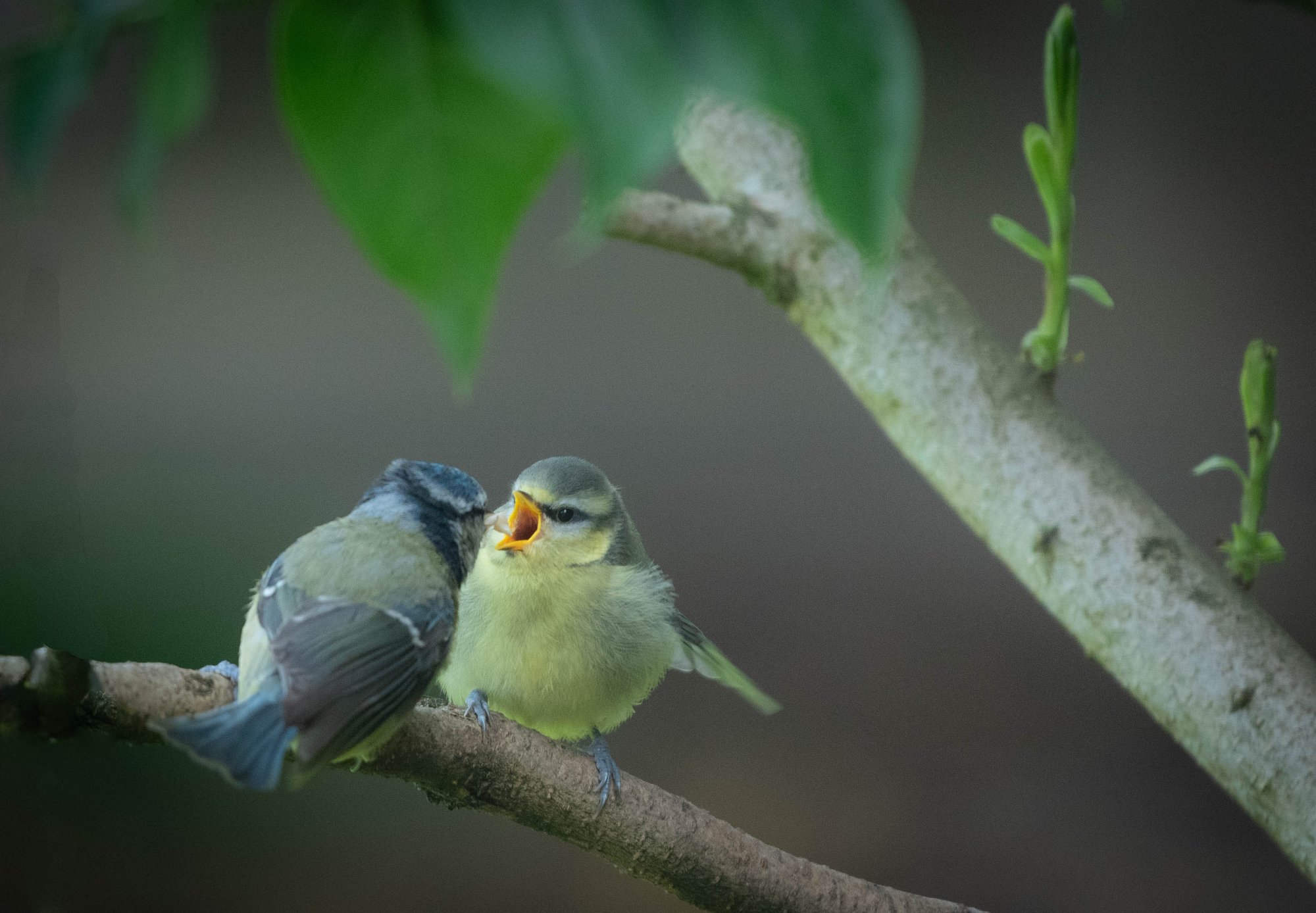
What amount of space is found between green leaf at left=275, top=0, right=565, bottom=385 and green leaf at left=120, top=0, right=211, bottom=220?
28 millimetres

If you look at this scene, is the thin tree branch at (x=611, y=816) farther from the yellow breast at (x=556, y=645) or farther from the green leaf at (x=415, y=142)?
the green leaf at (x=415, y=142)

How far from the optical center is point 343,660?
433 millimetres

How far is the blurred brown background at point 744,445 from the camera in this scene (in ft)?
2.68

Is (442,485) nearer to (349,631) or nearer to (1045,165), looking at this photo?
(349,631)

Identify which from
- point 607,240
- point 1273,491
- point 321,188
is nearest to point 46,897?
point 607,240

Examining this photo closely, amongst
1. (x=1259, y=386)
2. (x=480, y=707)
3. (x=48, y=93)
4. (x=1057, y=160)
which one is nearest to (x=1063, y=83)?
(x=1057, y=160)

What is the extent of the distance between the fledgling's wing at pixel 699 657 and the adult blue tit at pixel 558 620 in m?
0.03

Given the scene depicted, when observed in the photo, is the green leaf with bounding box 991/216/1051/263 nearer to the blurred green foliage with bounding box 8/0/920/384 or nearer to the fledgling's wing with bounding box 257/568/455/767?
the fledgling's wing with bounding box 257/568/455/767

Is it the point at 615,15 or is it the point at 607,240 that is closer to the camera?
the point at 615,15

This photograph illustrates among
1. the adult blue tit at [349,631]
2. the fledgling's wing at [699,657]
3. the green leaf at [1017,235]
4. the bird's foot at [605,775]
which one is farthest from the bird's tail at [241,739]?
the green leaf at [1017,235]

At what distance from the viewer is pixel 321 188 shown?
0.13 metres

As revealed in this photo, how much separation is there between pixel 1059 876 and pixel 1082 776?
85mm

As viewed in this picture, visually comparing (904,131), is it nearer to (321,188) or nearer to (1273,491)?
(321,188)

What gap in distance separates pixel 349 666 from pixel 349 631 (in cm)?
2
